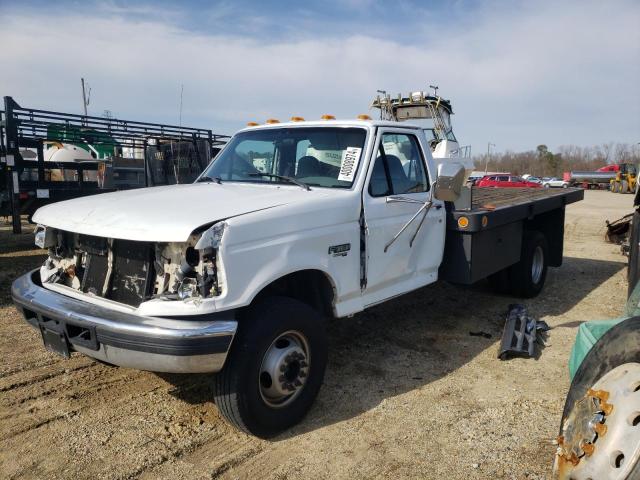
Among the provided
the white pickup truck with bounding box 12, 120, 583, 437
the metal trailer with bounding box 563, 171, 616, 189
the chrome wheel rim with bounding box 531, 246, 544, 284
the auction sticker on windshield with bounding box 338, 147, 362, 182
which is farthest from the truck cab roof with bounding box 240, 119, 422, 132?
the metal trailer with bounding box 563, 171, 616, 189

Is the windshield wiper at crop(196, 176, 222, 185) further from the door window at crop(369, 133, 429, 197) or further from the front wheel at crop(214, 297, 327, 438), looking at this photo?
the front wheel at crop(214, 297, 327, 438)

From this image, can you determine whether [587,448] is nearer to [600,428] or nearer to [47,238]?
[600,428]

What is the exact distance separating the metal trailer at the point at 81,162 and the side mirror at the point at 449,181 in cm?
497

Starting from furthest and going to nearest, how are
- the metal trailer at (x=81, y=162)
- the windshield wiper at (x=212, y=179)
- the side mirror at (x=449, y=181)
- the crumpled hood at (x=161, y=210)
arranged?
the metal trailer at (x=81, y=162) < the windshield wiper at (x=212, y=179) < the side mirror at (x=449, y=181) < the crumpled hood at (x=161, y=210)

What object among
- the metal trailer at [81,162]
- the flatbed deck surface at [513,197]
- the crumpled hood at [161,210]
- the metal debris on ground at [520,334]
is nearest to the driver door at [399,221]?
the crumpled hood at [161,210]

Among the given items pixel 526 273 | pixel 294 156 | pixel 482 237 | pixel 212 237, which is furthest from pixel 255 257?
pixel 526 273

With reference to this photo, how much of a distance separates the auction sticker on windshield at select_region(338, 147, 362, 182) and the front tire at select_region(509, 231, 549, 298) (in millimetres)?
3462

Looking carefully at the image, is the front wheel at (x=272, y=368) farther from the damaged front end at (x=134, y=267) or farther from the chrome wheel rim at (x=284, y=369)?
the damaged front end at (x=134, y=267)

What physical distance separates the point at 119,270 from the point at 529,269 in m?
5.20

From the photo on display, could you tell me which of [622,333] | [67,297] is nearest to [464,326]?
[622,333]

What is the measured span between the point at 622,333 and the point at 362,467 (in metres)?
1.60

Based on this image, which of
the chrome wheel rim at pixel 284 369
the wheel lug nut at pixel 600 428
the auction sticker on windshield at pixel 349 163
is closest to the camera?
the wheel lug nut at pixel 600 428

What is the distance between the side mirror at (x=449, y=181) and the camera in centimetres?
389

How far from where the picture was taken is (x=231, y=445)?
3291 millimetres
